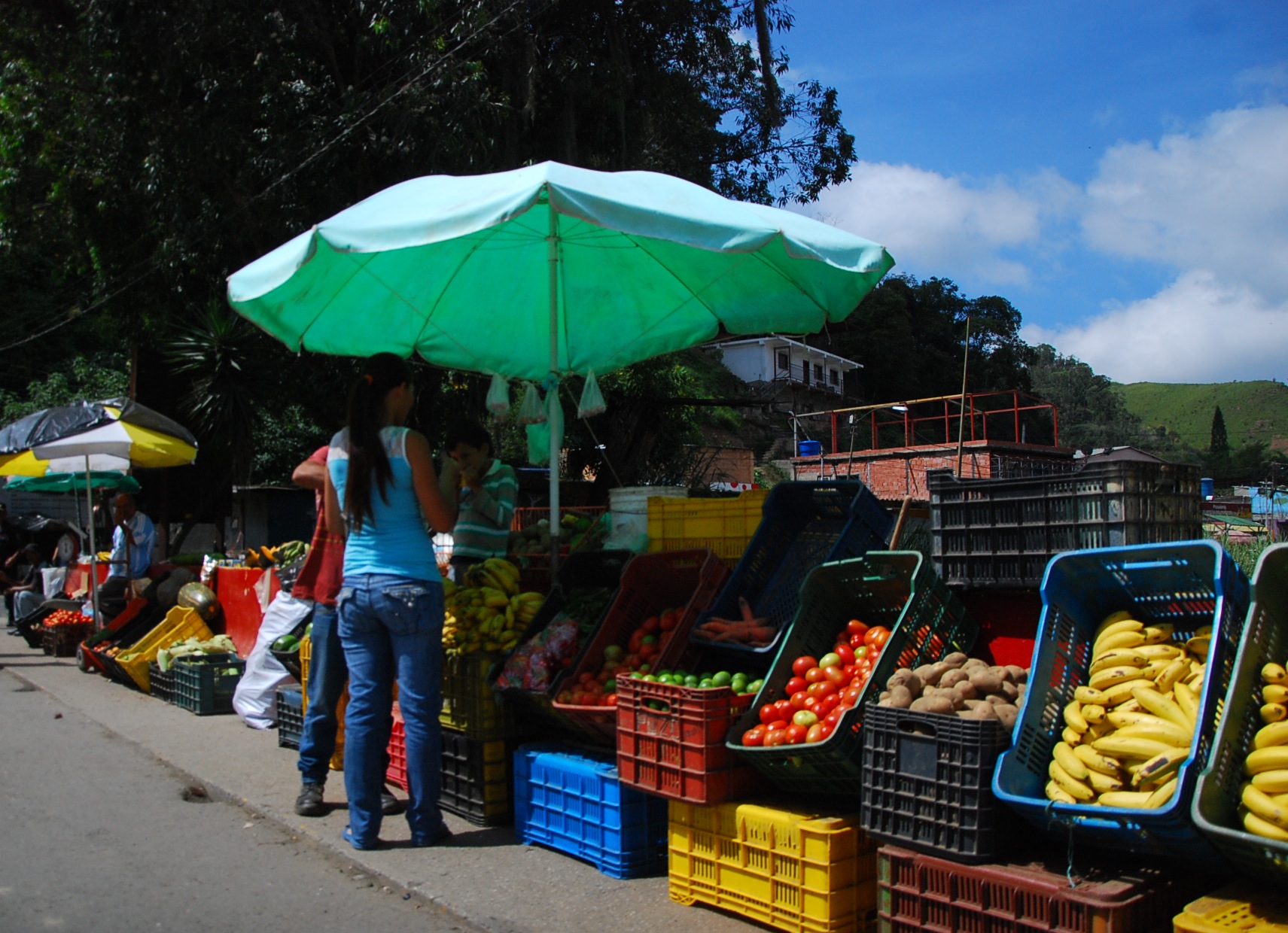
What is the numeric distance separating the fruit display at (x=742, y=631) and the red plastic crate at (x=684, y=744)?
1.28ft

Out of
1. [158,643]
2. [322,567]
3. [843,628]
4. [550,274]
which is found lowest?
[158,643]

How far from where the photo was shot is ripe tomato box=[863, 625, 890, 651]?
3.72m

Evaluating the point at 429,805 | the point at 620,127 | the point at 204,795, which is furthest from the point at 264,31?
the point at 429,805

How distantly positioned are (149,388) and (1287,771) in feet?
54.5

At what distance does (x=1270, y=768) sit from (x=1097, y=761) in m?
0.44

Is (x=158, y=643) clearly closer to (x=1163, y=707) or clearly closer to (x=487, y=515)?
(x=487, y=515)

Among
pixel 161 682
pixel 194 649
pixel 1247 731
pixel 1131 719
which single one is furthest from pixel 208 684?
pixel 1247 731

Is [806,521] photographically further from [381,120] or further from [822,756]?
[381,120]

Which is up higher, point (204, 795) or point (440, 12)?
point (440, 12)

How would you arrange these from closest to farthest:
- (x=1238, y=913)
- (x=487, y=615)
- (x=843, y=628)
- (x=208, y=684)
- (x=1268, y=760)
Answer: (x=1238, y=913) < (x=1268, y=760) < (x=843, y=628) < (x=487, y=615) < (x=208, y=684)

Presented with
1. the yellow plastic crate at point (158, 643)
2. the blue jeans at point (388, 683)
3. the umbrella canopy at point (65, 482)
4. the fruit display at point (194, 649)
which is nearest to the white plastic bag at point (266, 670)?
the fruit display at point (194, 649)

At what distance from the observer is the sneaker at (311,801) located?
4922 millimetres

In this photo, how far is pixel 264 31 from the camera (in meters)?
13.1

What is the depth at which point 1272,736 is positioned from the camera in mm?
2646
